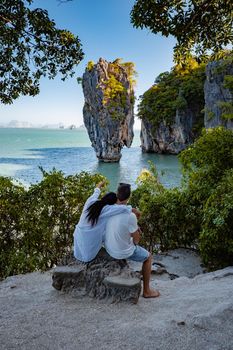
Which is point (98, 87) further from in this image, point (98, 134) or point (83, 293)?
point (83, 293)

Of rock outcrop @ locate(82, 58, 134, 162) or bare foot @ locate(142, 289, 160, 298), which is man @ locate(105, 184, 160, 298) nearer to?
bare foot @ locate(142, 289, 160, 298)

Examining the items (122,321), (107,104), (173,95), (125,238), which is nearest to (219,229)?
(125,238)

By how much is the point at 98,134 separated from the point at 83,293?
63.8 m

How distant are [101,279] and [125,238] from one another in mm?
783

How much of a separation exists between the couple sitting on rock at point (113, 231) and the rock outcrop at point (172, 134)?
58.8 metres

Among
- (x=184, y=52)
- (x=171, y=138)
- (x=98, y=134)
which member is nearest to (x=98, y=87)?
(x=98, y=134)

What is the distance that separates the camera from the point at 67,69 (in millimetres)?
6539

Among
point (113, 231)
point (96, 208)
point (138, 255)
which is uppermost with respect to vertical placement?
point (96, 208)

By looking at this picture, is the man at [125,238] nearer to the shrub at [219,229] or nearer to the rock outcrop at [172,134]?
the shrub at [219,229]

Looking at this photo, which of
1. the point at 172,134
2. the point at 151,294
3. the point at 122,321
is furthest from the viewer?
the point at 172,134

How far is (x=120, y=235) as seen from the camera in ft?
16.6

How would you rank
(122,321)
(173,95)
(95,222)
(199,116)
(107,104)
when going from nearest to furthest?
(122,321)
(95,222)
(199,116)
(107,104)
(173,95)

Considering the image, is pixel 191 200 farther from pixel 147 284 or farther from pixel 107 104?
pixel 107 104

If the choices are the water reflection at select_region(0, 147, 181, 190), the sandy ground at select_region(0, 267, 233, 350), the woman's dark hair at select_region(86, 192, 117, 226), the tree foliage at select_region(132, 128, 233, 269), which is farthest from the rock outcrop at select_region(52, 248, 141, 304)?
the water reflection at select_region(0, 147, 181, 190)
